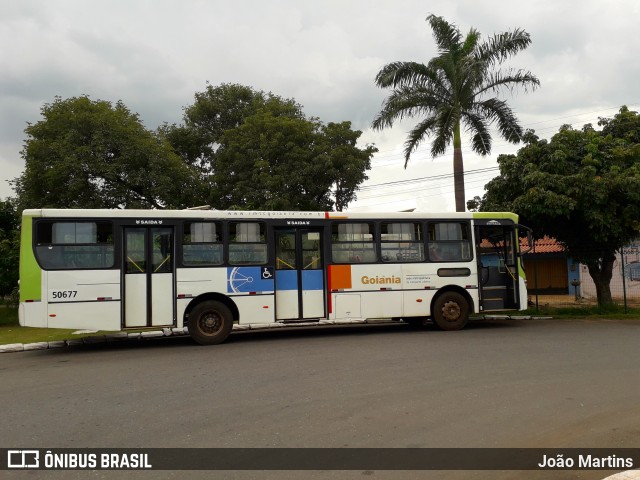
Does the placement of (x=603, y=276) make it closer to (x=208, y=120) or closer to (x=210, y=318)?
(x=210, y=318)

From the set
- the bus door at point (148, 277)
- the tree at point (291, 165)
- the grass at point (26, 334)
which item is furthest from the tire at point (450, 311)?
the tree at point (291, 165)

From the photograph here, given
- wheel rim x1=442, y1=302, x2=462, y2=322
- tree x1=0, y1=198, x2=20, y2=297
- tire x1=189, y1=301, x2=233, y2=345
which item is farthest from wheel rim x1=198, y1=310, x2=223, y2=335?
tree x1=0, y1=198, x2=20, y2=297

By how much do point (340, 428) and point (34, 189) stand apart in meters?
22.3

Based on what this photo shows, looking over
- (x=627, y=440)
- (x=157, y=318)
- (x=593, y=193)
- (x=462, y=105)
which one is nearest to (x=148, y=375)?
(x=157, y=318)

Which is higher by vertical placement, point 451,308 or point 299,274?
point 299,274

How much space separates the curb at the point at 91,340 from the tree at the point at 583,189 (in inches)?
419

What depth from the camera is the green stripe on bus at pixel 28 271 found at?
1053 centimetres

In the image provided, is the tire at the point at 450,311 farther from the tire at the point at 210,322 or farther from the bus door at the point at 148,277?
the bus door at the point at 148,277

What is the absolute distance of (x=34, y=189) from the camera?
23.4m

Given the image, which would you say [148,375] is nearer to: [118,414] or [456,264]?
[118,414]

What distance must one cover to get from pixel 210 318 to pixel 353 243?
3.73 m

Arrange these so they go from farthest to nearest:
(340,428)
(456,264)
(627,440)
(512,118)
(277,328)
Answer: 1. (512,118)
2. (277,328)
3. (456,264)
4. (340,428)
5. (627,440)

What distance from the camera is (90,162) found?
22.6 m

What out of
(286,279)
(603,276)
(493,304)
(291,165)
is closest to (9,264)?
(286,279)
